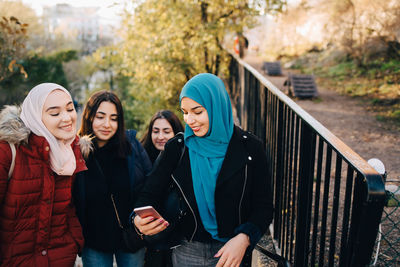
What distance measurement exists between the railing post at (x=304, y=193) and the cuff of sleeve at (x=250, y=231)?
1.55 ft

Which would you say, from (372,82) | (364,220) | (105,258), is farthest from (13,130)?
(372,82)

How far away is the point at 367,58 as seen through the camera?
13.7 metres

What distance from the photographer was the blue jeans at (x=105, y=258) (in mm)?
2623

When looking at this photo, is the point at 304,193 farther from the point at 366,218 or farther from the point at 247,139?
the point at 366,218

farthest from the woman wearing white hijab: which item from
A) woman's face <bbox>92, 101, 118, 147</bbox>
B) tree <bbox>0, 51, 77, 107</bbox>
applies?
tree <bbox>0, 51, 77, 107</bbox>

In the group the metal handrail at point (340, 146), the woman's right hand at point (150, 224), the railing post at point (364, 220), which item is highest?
the metal handrail at point (340, 146)

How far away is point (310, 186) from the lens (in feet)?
7.10

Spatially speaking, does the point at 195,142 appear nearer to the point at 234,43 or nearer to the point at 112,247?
the point at 112,247

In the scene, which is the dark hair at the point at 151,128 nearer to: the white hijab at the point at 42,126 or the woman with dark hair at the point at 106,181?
the woman with dark hair at the point at 106,181

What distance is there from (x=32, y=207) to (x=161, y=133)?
174 cm

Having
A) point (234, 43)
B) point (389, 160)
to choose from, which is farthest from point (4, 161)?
point (234, 43)

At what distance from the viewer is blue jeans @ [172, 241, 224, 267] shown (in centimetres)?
207

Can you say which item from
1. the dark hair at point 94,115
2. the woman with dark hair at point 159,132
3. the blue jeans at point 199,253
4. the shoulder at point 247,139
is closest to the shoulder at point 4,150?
the dark hair at point 94,115

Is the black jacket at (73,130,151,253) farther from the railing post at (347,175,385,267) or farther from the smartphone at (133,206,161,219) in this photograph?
the railing post at (347,175,385,267)
